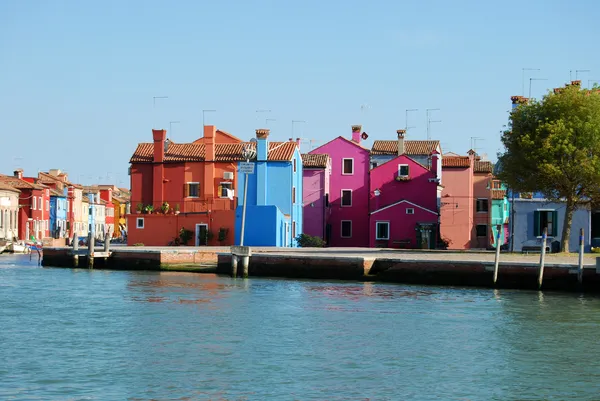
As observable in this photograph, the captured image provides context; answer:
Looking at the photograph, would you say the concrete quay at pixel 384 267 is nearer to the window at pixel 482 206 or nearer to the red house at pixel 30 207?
the window at pixel 482 206

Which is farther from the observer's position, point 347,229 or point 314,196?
point 347,229

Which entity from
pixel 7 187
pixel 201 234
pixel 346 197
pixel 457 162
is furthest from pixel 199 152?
pixel 7 187

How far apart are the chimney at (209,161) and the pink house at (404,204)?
1284cm

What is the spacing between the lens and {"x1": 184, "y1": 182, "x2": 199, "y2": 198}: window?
226ft

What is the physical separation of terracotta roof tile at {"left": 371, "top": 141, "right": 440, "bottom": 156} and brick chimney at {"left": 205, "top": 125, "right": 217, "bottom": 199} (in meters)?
A: 18.9

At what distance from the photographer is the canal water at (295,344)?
62.1 ft

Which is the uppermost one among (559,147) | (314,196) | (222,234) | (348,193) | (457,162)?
(457,162)

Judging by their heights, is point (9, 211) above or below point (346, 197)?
below

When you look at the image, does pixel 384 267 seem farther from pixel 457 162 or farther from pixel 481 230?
pixel 481 230

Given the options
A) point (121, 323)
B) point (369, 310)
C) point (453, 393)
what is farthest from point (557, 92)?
point (453, 393)

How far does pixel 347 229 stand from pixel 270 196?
1214cm

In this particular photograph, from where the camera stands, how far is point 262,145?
68125mm

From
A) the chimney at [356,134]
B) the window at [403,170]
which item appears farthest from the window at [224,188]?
the chimney at [356,134]

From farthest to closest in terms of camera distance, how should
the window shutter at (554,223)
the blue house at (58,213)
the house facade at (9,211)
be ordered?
1. the blue house at (58,213)
2. the house facade at (9,211)
3. the window shutter at (554,223)
